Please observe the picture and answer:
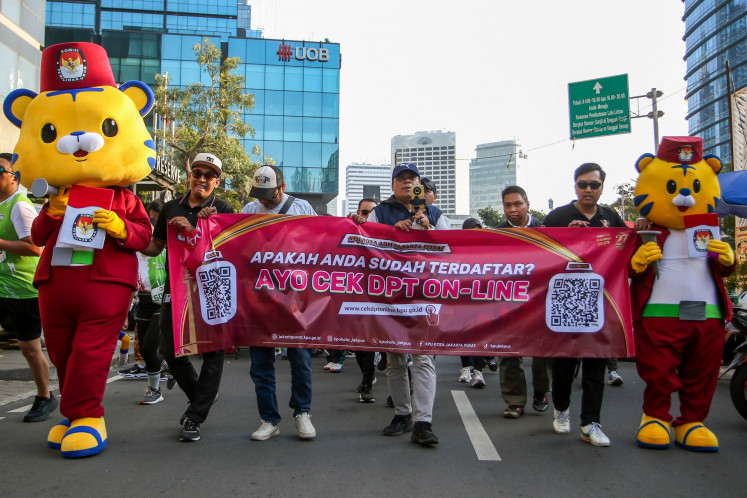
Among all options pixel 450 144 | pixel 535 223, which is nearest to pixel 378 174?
pixel 450 144

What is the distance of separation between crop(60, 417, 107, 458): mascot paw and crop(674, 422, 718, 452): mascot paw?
3960mm

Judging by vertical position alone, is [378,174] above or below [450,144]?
above

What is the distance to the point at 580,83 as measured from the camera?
1911cm

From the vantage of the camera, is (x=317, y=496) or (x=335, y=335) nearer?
(x=317, y=496)

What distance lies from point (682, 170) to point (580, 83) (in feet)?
51.2

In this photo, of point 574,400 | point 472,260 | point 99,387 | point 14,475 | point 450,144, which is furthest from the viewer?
point 450,144

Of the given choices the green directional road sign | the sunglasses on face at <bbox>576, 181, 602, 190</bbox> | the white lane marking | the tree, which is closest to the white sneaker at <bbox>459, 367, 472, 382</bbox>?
the white lane marking

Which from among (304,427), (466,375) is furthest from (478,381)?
(304,427)

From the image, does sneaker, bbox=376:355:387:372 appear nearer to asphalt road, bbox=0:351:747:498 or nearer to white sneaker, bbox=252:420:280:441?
asphalt road, bbox=0:351:747:498

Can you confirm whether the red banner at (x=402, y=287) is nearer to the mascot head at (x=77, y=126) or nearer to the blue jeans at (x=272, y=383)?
the blue jeans at (x=272, y=383)

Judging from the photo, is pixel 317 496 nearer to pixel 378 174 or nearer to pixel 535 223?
pixel 535 223

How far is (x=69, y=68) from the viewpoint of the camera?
453 centimetres

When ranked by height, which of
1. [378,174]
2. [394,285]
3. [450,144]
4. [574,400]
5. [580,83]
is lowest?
[574,400]

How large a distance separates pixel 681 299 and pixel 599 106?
1581 cm
